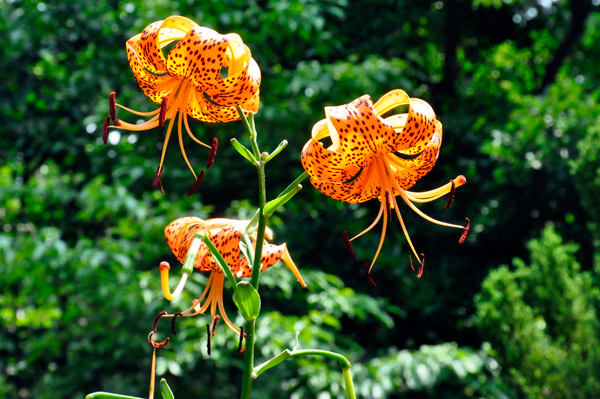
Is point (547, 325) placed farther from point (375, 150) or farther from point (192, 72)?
point (192, 72)

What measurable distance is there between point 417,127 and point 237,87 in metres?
0.20

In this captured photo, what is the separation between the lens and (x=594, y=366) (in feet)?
7.06

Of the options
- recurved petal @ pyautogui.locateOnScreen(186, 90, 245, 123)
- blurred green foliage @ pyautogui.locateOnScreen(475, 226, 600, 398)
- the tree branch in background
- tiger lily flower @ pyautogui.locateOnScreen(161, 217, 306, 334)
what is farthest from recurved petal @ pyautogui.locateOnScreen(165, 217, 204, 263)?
the tree branch in background

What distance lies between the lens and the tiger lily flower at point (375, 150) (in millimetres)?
577

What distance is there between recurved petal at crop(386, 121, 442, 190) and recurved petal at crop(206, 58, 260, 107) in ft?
0.61

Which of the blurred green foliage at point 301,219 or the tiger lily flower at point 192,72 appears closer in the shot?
the tiger lily flower at point 192,72

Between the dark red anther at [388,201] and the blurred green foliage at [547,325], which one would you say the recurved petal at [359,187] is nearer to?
the dark red anther at [388,201]

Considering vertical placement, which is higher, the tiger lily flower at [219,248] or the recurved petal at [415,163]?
the recurved petal at [415,163]

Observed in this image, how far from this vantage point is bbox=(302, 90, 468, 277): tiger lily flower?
0.58m

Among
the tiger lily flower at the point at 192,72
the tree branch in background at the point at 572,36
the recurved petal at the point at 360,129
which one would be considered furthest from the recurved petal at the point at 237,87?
the tree branch in background at the point at 572,36

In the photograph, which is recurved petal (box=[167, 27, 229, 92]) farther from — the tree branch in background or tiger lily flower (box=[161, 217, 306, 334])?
the tree branch in background

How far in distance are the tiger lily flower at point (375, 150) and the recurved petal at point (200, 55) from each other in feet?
0.41

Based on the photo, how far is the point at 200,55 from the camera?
59 centimetres

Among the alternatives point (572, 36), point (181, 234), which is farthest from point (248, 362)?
point (572, 36)
